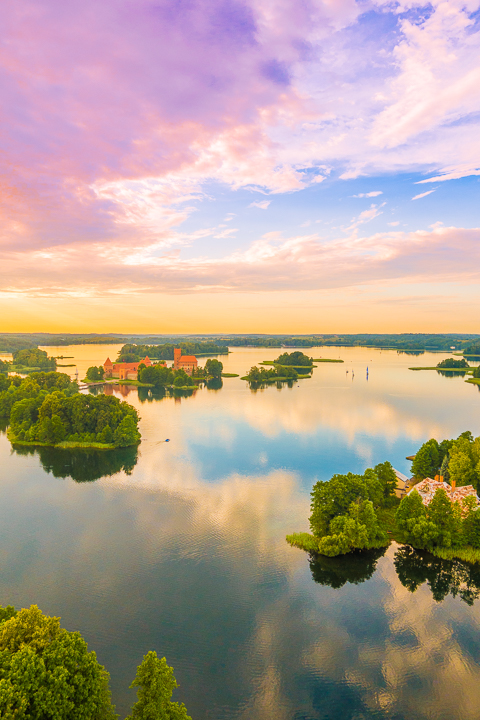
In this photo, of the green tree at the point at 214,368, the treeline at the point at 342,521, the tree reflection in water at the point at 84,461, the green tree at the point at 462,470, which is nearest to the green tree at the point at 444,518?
the treeline at the point at 342,521

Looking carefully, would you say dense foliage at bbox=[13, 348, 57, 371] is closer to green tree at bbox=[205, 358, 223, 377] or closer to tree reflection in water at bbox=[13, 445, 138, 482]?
green tree at bbox=[205, 358, 223, 377]

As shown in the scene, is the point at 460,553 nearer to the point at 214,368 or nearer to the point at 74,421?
the point at 74,421

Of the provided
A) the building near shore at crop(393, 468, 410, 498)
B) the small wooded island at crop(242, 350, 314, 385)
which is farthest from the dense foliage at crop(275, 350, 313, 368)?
the building near shore at crop(393, 468, 410, 498)

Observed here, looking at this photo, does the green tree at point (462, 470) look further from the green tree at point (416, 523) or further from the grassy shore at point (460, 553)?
the grassy shore at point (460, 553)

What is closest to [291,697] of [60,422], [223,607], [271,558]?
[223,607]

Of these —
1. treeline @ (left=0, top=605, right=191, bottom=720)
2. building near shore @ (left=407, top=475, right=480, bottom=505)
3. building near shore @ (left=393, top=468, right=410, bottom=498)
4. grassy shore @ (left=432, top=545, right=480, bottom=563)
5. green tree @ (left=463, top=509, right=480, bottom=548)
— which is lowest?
grassy shore @ (left=432, top=545, right=480, bottom=563)

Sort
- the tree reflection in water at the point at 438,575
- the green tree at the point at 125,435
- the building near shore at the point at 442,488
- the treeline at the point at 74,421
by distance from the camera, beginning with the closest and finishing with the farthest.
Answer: the tree reflection in water at the point at 438,575 → the building near shore at the point at 442,488 → the green tree at the point at 125,435 → the treeline at the point at 74,421
